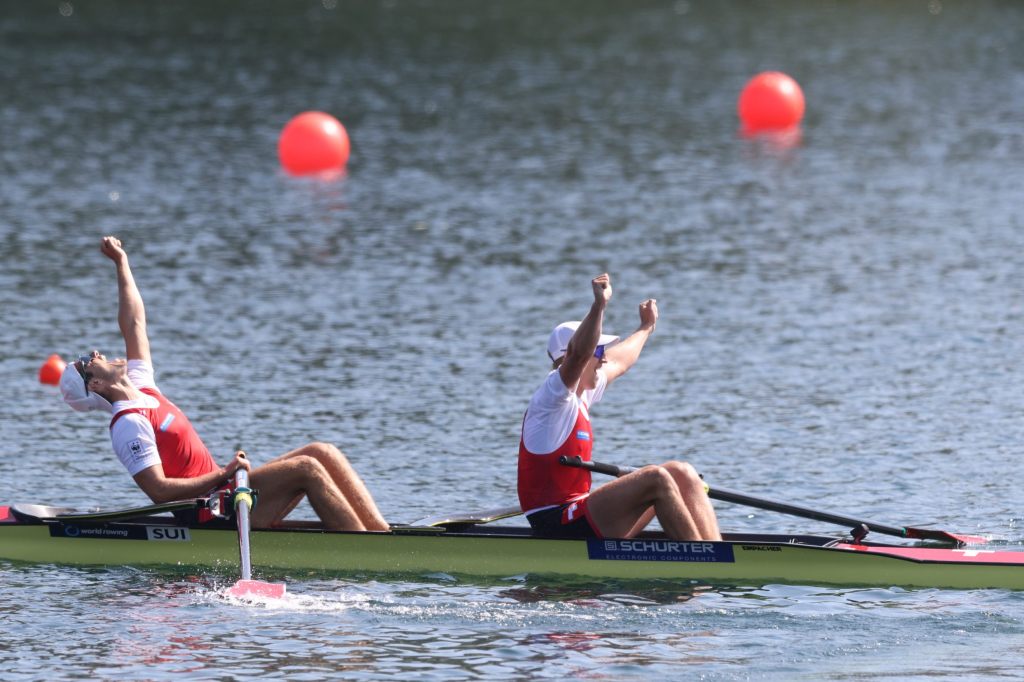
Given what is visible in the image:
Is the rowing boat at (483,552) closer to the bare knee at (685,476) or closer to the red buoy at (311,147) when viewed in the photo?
the bare knee at (685,476)

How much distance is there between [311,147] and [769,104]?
8.87 meters

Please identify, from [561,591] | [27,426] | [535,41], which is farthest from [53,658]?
[535,41]

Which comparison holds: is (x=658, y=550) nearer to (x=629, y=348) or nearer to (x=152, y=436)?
(x=629, y=348)

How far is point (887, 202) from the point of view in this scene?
27.2 meters

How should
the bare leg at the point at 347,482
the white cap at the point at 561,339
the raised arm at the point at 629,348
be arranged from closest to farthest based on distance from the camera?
the white cap at the point at 561,339 → the bare leg at the point at 347,482 → the raised arm at the point at 629,348

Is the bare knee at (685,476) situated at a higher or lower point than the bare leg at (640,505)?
higher

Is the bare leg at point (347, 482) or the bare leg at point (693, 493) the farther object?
the bare leg at point (347, 482)

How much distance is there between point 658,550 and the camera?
12023mm

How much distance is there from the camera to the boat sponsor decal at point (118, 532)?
12750 mm

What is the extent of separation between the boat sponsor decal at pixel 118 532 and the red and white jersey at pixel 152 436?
1.35 feet

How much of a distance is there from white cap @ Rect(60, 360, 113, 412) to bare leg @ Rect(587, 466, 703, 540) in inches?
134

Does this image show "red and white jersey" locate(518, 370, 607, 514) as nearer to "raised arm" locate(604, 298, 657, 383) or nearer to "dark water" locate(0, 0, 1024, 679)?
"raised arm" locate(604, 298, 657, 383)

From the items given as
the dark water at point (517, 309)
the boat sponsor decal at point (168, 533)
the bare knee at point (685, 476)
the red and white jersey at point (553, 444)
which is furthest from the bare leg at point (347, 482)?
the bare knee at point (685, 476)

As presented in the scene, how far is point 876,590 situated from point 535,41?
1426 inches
